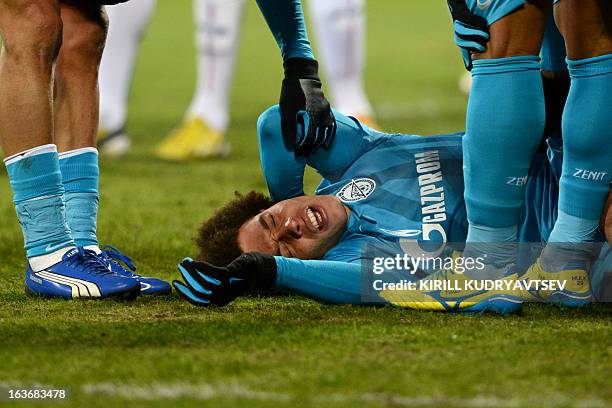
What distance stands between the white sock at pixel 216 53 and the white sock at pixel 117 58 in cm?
38

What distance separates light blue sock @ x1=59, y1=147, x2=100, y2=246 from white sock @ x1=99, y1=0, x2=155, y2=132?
325 centimetres

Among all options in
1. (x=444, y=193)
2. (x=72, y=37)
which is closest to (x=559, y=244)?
(x=444, y=193)

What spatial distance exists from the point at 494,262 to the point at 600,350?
1.51 ft

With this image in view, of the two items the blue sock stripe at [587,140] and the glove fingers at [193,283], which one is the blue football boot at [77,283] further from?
the blue sock stripe at [587,140]

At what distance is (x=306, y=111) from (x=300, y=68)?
0.20 meters

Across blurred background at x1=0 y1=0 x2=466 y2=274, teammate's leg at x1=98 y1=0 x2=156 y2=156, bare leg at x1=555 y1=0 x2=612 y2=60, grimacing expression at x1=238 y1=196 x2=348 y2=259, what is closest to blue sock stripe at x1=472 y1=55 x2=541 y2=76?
bare leg at x1=555 y1=0 x2=612 y2=60

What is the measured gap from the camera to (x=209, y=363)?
7.40 feet

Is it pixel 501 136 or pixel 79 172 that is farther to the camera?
pixel 79 172

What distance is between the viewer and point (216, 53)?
6566 millimetres

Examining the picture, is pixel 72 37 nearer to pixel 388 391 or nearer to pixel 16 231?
pixel 16 231

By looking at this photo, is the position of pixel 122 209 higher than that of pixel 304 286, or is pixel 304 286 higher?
pixel 304 286

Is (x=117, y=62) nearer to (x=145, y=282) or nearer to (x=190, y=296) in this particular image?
(x=145, y=282)

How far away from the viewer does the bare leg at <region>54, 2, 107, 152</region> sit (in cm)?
328

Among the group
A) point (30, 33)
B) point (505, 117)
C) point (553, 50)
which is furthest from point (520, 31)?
point (30, 33)
